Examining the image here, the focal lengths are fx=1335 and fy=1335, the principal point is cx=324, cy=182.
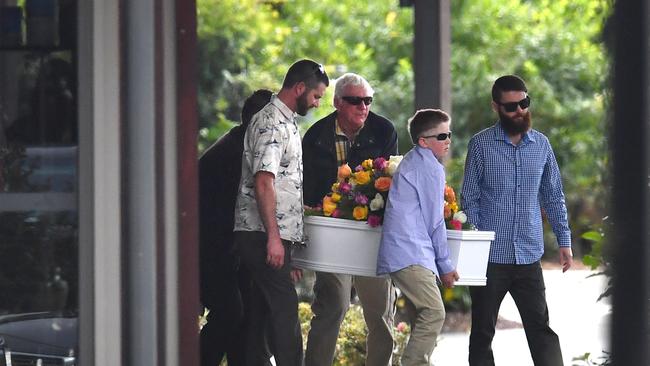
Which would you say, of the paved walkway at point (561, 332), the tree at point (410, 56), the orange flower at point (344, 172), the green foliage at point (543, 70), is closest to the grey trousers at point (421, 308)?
the orange flower at point (344, 172)

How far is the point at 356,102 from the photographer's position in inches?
276

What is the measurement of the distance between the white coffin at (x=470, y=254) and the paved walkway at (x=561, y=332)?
4.48ft

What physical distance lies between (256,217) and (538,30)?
1339cm

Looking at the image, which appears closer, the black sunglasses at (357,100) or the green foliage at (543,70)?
the black sunglasses at (357,100)

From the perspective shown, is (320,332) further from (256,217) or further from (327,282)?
(256,217)

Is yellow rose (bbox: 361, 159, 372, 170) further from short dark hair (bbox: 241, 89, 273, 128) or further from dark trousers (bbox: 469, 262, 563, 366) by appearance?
dark trousers (bbox: 469, 262, 563, 366)

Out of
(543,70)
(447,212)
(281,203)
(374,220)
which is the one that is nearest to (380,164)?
(374,220)

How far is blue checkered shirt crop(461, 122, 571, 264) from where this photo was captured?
6684 mm

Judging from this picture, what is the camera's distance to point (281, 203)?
6.27 m

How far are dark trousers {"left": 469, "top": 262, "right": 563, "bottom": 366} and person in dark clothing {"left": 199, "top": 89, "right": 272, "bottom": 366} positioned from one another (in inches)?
48.2

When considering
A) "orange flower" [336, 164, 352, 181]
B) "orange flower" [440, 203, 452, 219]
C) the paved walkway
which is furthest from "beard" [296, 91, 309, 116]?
the paved walkway

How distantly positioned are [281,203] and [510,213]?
122 cm

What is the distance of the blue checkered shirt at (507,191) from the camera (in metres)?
6.68

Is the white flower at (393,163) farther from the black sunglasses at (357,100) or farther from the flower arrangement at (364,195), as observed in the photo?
the black sunglasses at (357,100)
